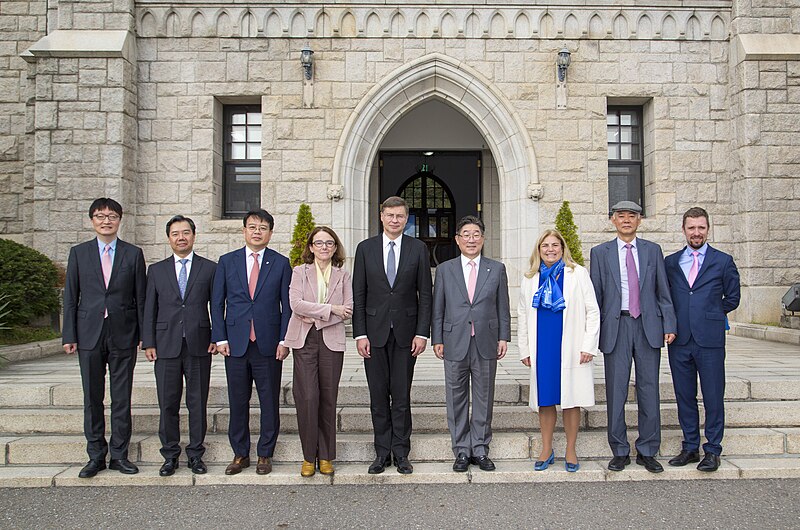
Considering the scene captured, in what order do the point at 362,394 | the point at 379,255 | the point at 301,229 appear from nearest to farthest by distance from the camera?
the point at 379,255
the point at 362,394
the point at 301,229

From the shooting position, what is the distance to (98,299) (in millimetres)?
4090

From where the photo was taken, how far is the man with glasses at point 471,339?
4109 millimetres

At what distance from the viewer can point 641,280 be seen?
415 centimetres

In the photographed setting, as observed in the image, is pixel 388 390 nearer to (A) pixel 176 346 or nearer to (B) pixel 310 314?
(B) pixel 310 314

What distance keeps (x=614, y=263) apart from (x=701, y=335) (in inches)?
30.0

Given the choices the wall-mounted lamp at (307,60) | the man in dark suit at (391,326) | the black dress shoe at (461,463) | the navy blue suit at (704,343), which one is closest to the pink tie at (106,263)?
the man in dark suit at (391,326)

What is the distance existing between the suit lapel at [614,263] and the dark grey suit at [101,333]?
11.0ft

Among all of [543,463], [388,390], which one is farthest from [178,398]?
[543,463]

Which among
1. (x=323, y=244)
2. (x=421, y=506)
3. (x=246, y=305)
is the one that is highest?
(x=323, y=244)

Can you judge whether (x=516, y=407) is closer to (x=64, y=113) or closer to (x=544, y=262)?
(x=544, y=262)

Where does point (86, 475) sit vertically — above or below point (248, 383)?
below

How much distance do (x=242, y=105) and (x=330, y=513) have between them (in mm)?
7015

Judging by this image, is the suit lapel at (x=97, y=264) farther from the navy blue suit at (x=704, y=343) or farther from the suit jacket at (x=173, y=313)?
the navy blue suit at (x=704, y=343)

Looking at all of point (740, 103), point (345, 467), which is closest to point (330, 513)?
point (345, 467)
